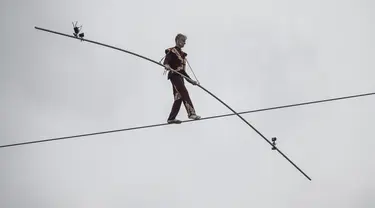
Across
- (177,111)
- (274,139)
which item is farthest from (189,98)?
(274,139)

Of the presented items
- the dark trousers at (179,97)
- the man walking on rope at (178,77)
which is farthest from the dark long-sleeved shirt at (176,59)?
the dark trousers at (179,97)

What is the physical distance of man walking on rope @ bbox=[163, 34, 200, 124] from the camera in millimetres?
14805

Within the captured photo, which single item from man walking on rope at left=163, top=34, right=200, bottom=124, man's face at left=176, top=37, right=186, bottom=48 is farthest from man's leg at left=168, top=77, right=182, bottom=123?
man's face at left=176, top=37, right=186, bottom=48

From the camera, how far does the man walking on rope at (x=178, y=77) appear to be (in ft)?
48.6

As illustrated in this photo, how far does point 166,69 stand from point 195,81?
0.56 m

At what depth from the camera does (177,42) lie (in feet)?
48.9

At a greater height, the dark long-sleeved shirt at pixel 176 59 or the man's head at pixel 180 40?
the man's head at pixel 180 40

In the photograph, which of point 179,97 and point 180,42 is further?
point 179,97

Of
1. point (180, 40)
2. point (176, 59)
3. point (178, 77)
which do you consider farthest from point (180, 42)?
point (178, 77)

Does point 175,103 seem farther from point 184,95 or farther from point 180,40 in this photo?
point 180,40

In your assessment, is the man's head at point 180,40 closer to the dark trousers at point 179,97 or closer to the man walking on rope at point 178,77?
the man walking on rope at point 178,77

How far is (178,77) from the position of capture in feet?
49.3

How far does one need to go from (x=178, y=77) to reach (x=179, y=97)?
373 millimetres

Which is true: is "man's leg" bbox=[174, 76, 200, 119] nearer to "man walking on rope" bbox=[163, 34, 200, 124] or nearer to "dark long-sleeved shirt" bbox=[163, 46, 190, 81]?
"man walking on rope" bbox=[163, 34, 200, 124]
